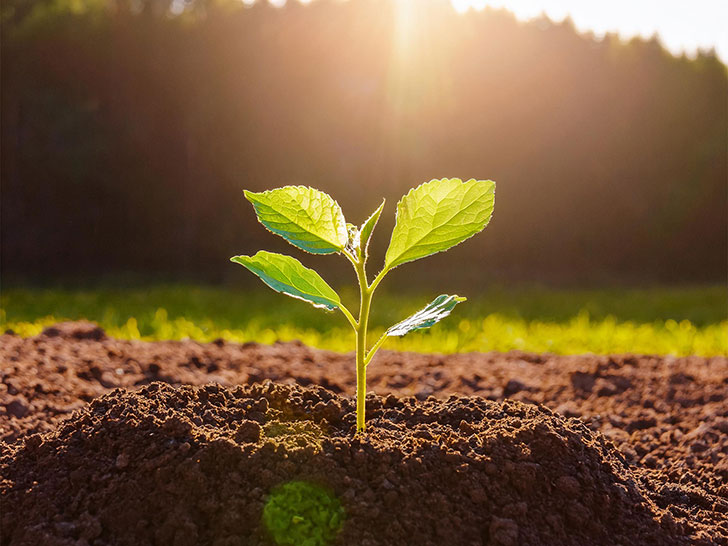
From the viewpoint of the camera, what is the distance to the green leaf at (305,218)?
1.94 m

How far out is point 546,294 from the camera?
9.04m

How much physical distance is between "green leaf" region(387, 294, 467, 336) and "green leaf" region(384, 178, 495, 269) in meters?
0.16

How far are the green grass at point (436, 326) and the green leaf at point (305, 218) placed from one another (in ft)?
10.0

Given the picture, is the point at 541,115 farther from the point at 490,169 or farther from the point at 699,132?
the point at 699,132

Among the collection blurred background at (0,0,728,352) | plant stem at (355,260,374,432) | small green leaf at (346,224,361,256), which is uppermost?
blurred background at (0,0,728,352)

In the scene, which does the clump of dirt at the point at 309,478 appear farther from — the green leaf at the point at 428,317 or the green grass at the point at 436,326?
the green grass at the point at 436,326

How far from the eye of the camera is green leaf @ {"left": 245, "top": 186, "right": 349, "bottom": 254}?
1.94 metres

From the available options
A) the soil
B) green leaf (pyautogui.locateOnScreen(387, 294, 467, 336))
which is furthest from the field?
green leaf (pyautogui.locateOnScreen(387, 294, 467, 336))

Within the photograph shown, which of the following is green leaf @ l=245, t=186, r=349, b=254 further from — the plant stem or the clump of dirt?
the clump of dirt

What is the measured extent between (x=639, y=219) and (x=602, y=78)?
2.34 m

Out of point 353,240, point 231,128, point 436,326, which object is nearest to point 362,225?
point 353,240

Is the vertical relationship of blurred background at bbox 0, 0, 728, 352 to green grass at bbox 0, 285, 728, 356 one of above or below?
above

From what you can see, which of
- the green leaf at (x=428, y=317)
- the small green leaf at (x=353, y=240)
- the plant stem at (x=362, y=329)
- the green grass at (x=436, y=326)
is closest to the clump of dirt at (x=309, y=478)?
the plant stem at (x=362, y=329)

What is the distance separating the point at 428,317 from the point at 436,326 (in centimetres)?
420
